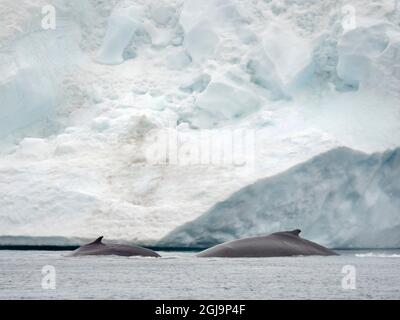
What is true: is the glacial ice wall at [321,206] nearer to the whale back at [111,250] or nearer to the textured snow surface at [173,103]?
the textured snow surface at [173,103]

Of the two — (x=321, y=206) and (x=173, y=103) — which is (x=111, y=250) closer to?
(x=321, y=206)

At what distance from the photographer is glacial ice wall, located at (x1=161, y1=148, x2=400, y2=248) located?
28.0 m

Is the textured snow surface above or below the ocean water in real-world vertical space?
above

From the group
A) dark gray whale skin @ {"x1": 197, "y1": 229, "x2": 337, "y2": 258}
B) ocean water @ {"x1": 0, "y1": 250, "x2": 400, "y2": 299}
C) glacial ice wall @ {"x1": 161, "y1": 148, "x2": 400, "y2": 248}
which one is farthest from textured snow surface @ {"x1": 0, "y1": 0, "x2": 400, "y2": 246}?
ocean water @ {"x1": 0, "y1": 250, "x2": 400, "y2": 299}

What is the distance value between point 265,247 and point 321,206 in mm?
3593

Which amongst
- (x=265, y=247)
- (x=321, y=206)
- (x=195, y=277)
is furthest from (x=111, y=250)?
(x=321, y=206)

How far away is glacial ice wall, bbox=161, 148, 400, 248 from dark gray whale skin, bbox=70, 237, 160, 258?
1576 mm

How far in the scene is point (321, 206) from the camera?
28781 mm

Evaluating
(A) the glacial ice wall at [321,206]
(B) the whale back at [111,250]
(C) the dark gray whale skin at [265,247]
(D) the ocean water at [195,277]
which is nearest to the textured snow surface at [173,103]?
(A) the glacial ice wall at [321,206]

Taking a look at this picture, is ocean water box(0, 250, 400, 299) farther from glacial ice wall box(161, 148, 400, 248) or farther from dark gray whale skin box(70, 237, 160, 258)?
glacial ice wall box(161, 148, 400, 248)

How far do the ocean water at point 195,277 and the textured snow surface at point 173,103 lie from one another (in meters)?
2.32

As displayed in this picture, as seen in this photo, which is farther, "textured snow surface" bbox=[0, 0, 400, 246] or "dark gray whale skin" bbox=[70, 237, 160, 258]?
"textured snow surface" bbox=[0, 0, 400, 246]

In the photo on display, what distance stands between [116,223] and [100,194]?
1203 millimetres

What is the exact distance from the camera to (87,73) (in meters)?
33.5
